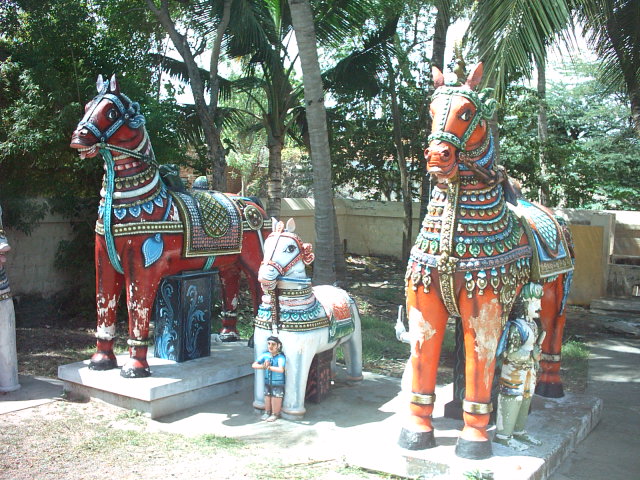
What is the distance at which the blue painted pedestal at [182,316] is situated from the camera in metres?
6.06

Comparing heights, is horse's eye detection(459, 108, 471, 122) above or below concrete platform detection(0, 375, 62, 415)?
above

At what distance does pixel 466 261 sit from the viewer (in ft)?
13.2

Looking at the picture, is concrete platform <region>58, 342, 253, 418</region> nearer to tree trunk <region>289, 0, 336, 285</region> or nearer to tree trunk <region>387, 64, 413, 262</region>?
tree trunk <region>289, 0, 336, 285</region>

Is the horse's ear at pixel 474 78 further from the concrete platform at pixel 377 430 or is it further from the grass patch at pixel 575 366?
the grass patch at pixel 575 366

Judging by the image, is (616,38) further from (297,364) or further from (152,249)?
(152,249)

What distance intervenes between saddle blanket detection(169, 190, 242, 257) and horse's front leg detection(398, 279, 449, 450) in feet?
7.54

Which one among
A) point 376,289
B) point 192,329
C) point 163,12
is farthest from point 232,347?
point 376,289

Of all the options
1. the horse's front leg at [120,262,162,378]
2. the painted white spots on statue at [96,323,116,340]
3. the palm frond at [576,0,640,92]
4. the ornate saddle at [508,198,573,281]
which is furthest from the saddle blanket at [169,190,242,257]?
the palm frond at [576,0,640,92]

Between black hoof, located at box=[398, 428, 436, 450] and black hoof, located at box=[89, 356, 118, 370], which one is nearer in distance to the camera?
black hoof, located at box=[398, 428, 436, 450]

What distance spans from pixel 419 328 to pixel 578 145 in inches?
575

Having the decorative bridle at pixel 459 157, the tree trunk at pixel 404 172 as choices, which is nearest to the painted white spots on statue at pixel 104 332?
the decorative bridle at pixel 459 157

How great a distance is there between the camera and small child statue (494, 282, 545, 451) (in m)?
4.32

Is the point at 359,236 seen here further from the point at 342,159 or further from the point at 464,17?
the point at 464,17

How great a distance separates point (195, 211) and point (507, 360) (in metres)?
3.01
